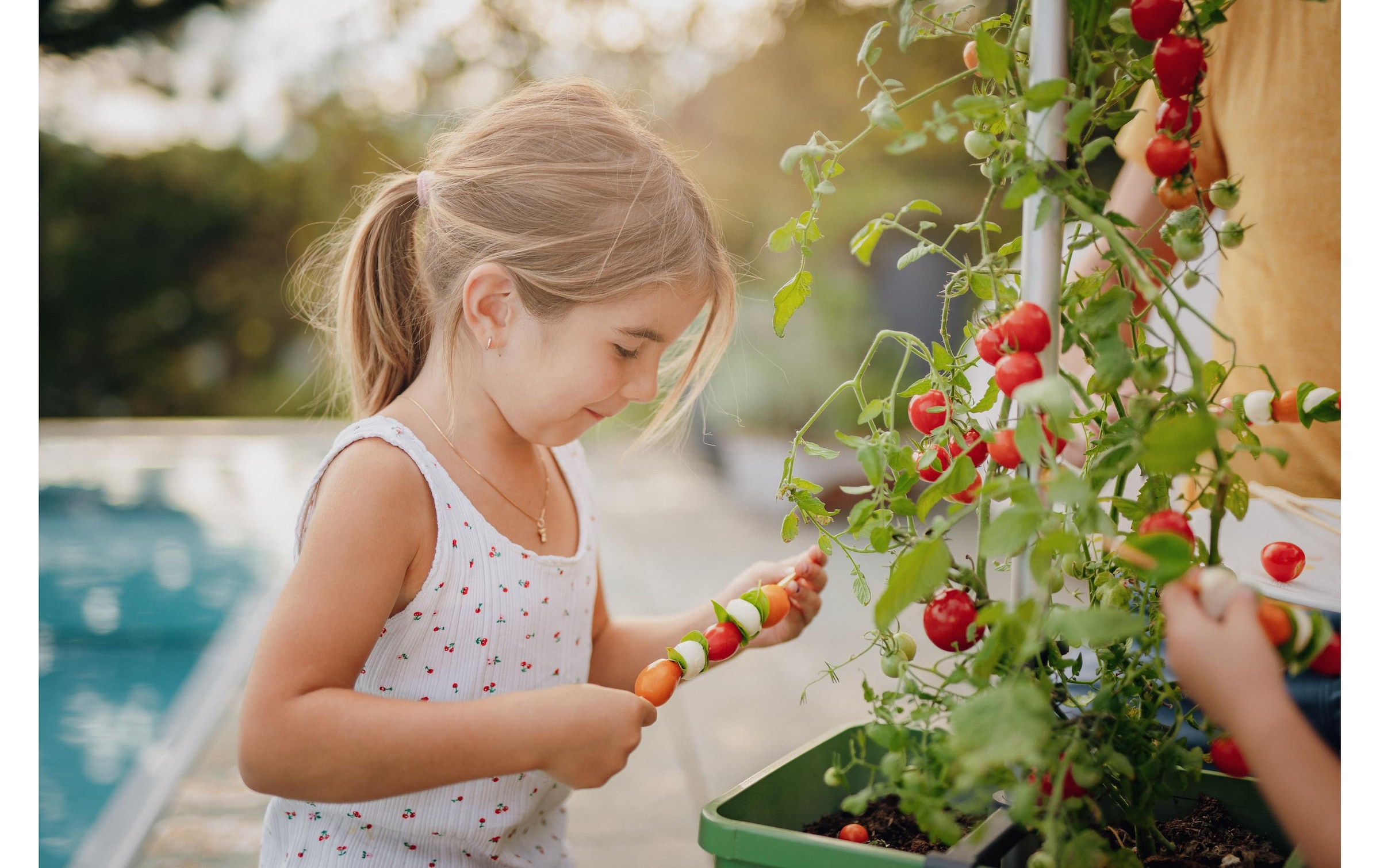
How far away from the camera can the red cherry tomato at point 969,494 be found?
657mm

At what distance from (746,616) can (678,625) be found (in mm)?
311

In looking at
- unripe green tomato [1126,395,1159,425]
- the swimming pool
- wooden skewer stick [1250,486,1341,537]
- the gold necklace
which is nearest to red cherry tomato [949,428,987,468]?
unripe green tomato [1126,395,1159,425]

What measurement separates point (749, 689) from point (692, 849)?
39.0 inches

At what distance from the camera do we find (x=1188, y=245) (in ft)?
2.23

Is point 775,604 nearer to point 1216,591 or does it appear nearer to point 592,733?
point 592,733

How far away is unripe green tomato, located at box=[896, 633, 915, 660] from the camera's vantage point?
732mm

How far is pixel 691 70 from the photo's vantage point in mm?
9414

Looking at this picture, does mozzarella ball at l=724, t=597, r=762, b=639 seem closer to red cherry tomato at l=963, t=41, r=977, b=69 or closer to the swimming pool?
red cherry tomato at l=963, t=41, r=977, b=69

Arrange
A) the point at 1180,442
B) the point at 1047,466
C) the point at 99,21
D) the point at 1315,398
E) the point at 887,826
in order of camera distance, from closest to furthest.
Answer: the point at 1180,442 < the point at 1047,466 < the point at 1315,398 < the point at 887,826 < the point at 99,21

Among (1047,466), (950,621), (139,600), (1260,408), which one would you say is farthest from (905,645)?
(139,600)

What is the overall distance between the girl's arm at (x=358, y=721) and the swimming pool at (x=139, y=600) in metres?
1.64

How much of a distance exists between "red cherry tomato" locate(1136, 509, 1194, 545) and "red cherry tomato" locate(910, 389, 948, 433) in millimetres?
169

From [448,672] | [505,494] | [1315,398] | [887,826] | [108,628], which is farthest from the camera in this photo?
[108,628]

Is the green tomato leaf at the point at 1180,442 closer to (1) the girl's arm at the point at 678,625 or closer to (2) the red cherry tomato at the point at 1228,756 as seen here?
(2) the red cherry tomato at the point at 1228,756
